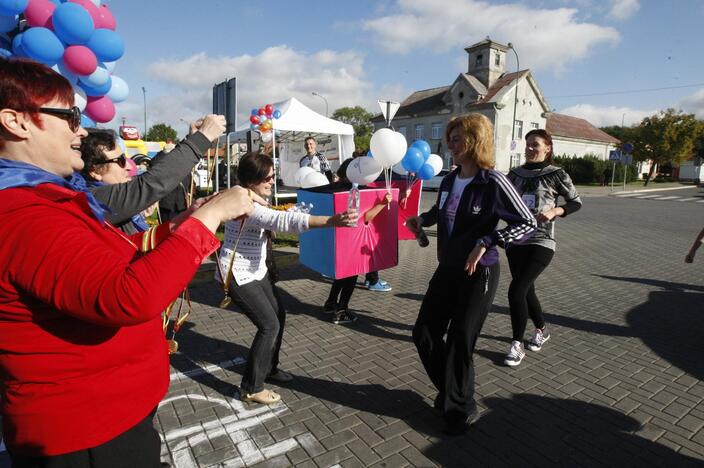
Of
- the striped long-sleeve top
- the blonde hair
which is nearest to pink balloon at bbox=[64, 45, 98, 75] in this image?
the striped long-sleeve top

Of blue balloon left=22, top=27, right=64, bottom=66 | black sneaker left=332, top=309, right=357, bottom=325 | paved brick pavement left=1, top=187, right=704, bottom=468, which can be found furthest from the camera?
black sneaker left=332, top=309, right=357, bottom=325

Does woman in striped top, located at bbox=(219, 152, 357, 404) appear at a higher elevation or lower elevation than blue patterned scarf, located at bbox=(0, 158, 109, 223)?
lower

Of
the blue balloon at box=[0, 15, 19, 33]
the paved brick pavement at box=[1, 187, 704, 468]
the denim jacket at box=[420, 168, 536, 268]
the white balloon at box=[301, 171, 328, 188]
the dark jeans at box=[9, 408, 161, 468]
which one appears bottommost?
the paved brick pavement at box=[1, 187, 704, 468]

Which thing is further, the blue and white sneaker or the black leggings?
the blue and white sneaker

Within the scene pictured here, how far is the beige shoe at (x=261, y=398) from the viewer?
324 cm

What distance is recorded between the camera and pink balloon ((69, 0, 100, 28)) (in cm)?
425

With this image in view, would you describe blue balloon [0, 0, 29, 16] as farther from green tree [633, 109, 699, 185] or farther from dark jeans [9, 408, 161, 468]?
green tree [633, 109, 699, 185]

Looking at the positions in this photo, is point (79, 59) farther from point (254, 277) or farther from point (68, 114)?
point (68, 114)

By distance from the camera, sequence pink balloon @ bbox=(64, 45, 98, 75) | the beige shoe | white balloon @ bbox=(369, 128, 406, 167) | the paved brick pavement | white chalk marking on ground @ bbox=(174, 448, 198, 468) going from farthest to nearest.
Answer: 1. white balloon @ bbox=(369, 128, 406, 167)
2. pink balloon @ bbox=(64, 45, 98, 75)
3. the beige shoe
4. the paved brick pavement
5. white chalk marking on ground @ bbox=(174, 448, 198, 468)

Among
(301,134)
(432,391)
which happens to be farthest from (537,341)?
(301,134)

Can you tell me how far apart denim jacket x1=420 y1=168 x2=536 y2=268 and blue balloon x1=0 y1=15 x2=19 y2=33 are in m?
4.40

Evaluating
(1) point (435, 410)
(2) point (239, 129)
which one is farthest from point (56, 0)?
(2) point (239, 129)

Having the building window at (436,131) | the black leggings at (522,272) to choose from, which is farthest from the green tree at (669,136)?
the black leggings at (522,272)

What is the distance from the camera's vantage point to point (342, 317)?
5.03 meters
